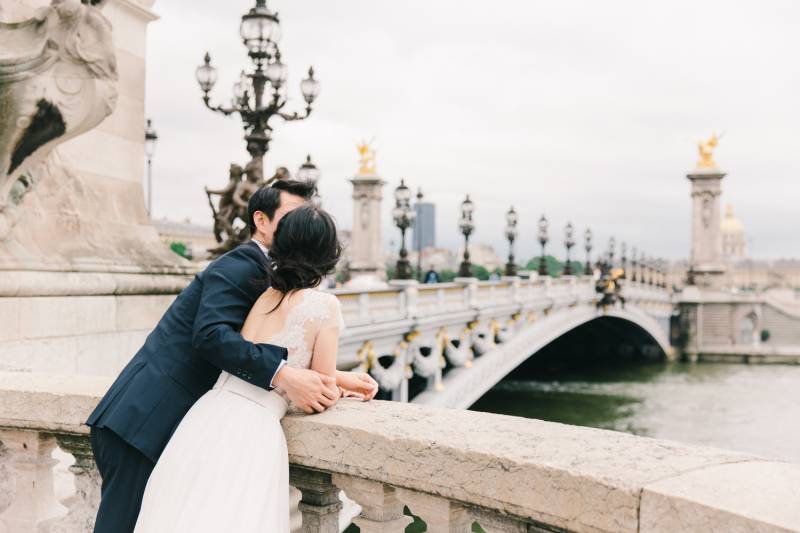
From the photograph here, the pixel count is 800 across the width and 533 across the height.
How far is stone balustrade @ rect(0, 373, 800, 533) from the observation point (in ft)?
5.92

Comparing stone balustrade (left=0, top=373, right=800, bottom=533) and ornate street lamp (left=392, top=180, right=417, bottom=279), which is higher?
ornate street lamp (left=392, top=180, right=417, bottom=279)

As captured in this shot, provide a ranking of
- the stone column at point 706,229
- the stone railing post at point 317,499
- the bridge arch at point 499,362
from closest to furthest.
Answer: the stone railing post at point 317,499 → the bridge arch at point 499,362 → the stone column at point 706,229

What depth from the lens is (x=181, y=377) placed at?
255cm

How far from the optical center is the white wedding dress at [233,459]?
2.22 metres

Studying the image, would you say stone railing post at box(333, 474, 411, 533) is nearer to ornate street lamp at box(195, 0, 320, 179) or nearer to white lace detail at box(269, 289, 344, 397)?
white lace detail at box(269, 289, 344, 397)

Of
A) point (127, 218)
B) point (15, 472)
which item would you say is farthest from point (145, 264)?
point (15, 472)

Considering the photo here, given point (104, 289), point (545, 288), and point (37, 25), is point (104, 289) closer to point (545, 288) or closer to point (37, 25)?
point (37, 25)

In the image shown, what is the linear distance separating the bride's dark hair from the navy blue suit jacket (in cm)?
12

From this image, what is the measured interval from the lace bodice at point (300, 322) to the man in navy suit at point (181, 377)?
0.19 feet

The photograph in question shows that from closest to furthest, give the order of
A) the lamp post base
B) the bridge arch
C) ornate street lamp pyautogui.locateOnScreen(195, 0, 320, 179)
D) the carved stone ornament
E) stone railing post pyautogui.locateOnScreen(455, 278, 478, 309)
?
1. the carved stone ornament
2. ornate street lamp pyautogui.locateOnScreen(195, 0, 320, 179)
3. the lamp post base
4. the bridge arch
5. stone railing post pyautogui.locateOnScreen(455, 278, 478, 309)

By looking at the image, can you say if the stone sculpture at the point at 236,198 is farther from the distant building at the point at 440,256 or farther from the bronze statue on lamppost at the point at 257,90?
the distant building at the point at 440,256

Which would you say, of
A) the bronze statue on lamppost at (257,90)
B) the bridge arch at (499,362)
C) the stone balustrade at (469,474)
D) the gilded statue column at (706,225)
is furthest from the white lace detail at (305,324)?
the gilded statue column at (706,225)

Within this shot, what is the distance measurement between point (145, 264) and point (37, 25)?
90.4 inches

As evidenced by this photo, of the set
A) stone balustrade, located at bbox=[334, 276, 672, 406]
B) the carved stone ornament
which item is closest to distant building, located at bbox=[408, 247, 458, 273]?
stone balustrade, located at bbox=[334, 276, 672, 406]
